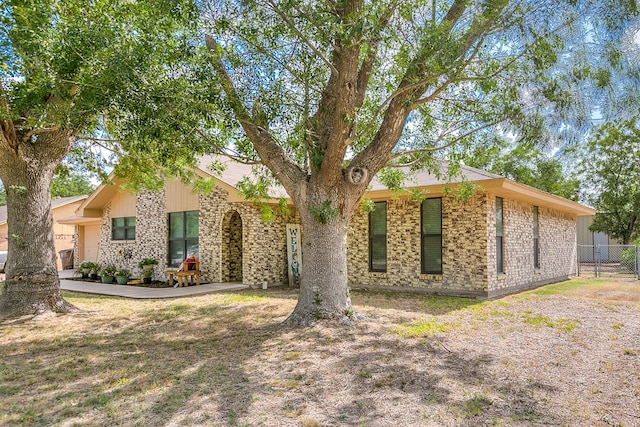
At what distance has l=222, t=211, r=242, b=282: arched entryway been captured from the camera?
524 inches

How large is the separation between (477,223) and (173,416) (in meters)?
8.15

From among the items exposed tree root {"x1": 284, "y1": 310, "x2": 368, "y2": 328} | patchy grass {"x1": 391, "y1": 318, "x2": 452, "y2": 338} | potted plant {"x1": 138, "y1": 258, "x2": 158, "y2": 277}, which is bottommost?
patchy grass {"x1": 391, "y1": 318, "x2": 452, "y2": 338}

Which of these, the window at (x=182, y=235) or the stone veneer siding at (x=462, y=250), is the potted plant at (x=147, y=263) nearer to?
the window at (x=182, y=235)

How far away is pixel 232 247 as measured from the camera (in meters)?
13.7

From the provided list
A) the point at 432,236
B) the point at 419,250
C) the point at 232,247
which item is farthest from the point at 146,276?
the point at 432,236

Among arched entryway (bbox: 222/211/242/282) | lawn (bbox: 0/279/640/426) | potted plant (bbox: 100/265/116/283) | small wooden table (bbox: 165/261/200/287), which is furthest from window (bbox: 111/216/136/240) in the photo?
lawn (bbox: 0/279/640/426)

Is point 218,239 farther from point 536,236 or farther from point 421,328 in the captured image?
point 536,236

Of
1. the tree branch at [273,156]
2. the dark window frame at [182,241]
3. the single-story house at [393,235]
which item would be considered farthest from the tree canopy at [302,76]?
the dark window frame at [182,241]

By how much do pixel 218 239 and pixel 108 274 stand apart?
4.49 m

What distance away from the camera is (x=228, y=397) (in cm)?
414

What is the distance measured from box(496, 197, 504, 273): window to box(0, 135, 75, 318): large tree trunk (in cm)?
937

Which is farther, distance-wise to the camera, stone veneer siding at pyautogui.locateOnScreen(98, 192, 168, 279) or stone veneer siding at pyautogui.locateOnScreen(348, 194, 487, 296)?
stone veneer siding at pyautogui.locateOnScreen(98, 192, 168, 279)

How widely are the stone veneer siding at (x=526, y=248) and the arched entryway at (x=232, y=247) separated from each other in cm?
719

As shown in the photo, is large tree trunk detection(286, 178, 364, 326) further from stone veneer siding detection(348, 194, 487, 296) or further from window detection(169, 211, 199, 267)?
window detection(169, 211, 199, 267)
